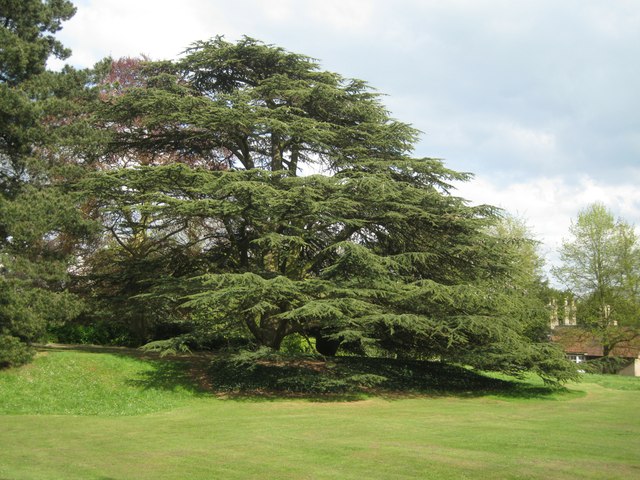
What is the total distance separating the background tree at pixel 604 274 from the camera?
41188 mm

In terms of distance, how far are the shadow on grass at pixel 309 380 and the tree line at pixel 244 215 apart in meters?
1.06

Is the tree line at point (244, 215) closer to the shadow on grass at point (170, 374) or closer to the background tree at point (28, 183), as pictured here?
the background tree at point (28, 183)

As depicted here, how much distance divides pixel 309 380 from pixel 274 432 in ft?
24.4

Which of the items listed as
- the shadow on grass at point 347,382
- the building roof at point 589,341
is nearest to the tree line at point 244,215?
the shadow on grass at point 347,382

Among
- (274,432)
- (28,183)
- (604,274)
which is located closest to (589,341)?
(604,274)

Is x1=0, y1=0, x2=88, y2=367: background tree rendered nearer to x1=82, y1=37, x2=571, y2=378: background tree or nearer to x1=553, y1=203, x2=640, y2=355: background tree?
x1=82, y1=37, x2=571, y2=378: background tree

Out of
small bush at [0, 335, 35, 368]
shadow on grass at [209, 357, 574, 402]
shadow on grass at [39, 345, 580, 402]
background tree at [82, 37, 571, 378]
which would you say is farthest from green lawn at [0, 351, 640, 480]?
background tree at [82, 37, 571, 378]

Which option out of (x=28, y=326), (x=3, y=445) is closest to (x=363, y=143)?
(x=28, y=326)

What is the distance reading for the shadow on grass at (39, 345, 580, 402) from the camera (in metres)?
19.3

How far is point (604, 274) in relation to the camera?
4234 cm

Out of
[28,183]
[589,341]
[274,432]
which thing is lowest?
[589,341]

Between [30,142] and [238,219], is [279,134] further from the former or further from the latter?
[30,142]

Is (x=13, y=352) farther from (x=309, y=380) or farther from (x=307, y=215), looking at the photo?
(x=307, y=215)

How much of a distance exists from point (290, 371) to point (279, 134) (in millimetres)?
8927
